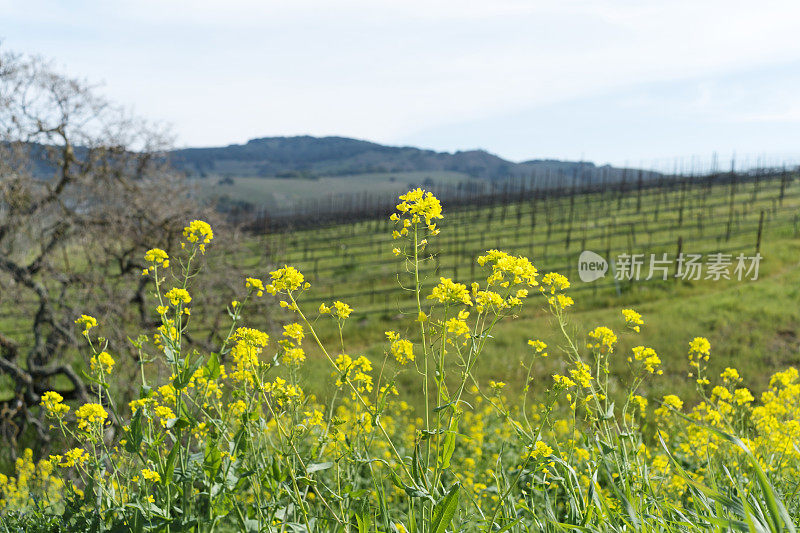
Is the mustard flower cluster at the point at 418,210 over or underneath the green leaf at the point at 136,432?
over

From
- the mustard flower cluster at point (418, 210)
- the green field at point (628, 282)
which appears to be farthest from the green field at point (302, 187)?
the mustard flower cluster at point (418, 210)

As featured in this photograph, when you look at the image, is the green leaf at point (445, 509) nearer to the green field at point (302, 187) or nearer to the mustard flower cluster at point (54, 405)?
the mustard flower cluster at point (54, 405)

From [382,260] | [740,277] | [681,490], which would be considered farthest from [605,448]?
[382,260]

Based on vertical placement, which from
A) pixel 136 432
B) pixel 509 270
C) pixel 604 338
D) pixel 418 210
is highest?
pixel 418 210

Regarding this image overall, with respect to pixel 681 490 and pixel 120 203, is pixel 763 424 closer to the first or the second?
Answer: pixel 681 490

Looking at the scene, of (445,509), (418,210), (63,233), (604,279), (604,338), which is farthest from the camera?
(604,279)

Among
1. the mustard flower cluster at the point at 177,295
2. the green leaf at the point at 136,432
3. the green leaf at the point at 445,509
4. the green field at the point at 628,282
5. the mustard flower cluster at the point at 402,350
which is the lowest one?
the green field at the point at 628,282

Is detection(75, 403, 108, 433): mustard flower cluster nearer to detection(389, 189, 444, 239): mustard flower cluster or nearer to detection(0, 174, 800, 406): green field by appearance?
detection(0, 174, 800, 406): green field

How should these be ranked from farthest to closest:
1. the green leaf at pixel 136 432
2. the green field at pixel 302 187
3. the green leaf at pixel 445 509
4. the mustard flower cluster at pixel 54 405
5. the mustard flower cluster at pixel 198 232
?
1. the green field at pixel 302 187
2. the mustard flower cluster at pixel 54 405
3. the mustard flower cluster at pixel 198 232
4. the green leaf at pixel 136 432
5. the green leaf at pixel 445 509

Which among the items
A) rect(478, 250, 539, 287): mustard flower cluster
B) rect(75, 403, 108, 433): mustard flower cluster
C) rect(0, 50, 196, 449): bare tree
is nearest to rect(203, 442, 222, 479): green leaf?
rect(75, 403, 108, 433): mustard flower cluster

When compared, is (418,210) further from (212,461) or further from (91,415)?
(91,415)

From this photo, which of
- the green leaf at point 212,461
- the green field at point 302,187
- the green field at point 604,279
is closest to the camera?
the green leaf at point 212,461

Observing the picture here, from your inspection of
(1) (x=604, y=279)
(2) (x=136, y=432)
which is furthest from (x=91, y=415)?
(1) (x=604, y=279)

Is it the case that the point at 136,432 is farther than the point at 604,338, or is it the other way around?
the point at 604,338
